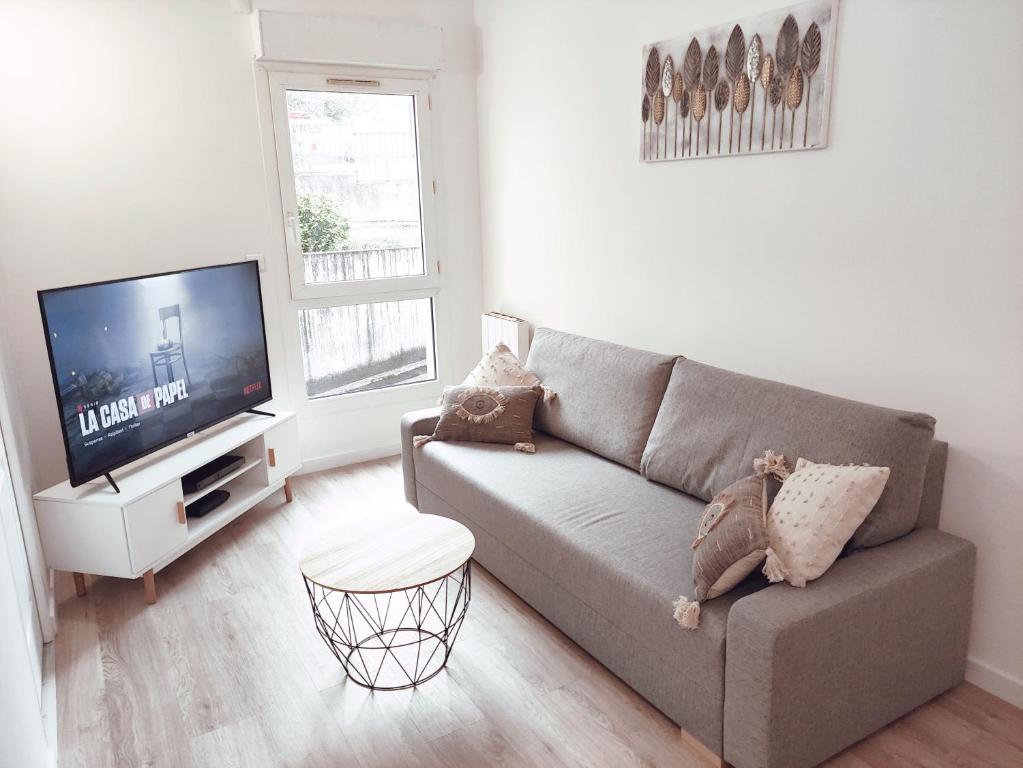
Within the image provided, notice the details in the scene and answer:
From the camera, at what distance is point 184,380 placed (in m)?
3.42

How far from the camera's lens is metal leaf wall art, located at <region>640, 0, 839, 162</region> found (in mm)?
2516

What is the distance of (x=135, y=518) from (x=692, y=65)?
109 inches

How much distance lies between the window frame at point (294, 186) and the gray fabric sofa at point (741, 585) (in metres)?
1.53

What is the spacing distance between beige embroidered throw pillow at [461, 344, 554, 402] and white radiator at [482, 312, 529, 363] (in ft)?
1.82

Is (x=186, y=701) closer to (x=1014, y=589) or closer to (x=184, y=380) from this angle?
(x=184, y=380)

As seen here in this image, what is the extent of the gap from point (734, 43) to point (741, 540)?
5.96 ft

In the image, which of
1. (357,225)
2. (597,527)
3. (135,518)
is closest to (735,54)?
(597,527)

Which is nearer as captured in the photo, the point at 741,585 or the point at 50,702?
the point at 741,585

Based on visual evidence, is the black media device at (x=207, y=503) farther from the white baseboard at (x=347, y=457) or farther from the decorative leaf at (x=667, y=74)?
the decorative leaf at (x=667, y=74)

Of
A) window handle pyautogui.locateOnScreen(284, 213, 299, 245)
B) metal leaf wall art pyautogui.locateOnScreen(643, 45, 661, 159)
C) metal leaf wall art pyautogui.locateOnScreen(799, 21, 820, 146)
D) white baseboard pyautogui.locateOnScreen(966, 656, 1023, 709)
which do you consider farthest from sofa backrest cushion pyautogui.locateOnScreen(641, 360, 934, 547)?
window handle pyautogui.locateOnScreen(284, 213, 299, 245)

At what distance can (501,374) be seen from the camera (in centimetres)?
360

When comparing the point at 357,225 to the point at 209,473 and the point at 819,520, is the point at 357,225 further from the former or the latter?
the point at 819,520

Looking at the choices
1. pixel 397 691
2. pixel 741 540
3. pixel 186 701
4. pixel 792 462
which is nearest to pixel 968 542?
pixel 792 462

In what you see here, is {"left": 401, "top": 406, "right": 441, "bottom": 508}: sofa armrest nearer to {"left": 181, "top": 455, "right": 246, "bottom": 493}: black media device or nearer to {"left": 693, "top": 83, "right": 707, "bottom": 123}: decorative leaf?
{"left": 181, "top": 455, "right": 246, "bottom": 493}: black media device
